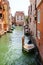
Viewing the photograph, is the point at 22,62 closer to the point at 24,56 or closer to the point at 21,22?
the point at 24,56

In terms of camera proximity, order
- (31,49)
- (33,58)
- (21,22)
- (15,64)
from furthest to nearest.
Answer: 1. (21,22)
2. (31,49)
3. (33,58)
4. (15,64)

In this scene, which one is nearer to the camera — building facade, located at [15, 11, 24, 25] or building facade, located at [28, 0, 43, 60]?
building facade, located at [28, 0, 43, 60]

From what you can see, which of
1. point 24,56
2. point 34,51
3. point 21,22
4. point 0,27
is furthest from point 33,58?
point 21,22

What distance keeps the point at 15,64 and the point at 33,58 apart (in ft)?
9.30

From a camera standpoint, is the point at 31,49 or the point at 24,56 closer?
the point at 24,56

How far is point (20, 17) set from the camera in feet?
380

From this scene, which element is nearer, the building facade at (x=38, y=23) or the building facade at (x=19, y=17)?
the building facade at (x=38, y=23)

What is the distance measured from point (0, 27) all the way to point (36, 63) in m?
32.8

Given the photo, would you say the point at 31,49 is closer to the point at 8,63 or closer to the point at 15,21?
the point at 8,63

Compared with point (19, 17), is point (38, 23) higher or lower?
lower

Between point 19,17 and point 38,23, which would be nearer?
point 38,23

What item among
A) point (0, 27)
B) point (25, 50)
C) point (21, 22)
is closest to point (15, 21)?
point (21, 22)

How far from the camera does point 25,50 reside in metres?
21.1

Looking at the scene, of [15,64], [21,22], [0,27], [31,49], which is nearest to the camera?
[15,64]
